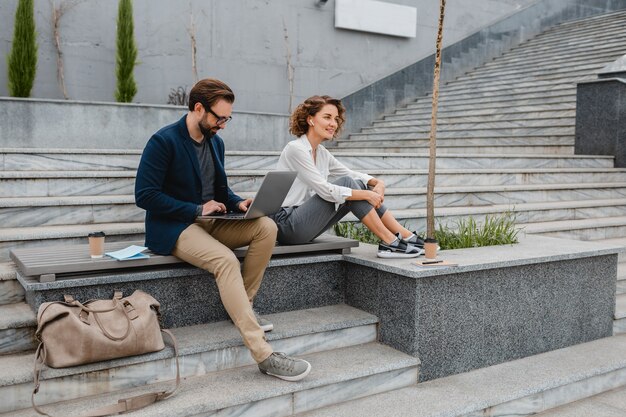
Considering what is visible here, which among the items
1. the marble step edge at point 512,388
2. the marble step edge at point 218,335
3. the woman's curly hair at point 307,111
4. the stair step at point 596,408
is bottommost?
the stair step at point 596,408

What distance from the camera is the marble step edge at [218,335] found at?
9.68 feet

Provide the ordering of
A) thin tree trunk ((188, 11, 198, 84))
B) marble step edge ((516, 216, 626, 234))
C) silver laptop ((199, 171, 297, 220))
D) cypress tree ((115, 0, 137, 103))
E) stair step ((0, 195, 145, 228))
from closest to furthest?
silver laptop ((199, 171, 297, 220))
stair step ((0, 195, 145, 228))
marble step edge ((516, 216, 626, 234))
cypress tree ((115, 0, 137, 103))
thin tree trunk ((188, 11, 198, 84))

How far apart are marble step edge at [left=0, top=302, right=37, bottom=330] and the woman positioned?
1.56 metres

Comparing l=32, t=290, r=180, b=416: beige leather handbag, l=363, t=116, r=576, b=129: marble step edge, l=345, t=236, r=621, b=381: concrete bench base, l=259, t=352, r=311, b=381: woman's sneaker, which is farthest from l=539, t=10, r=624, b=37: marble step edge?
l=32, t=290, r=180, b=416: beige leather handbag

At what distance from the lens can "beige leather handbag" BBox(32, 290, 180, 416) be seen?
2.90 meters

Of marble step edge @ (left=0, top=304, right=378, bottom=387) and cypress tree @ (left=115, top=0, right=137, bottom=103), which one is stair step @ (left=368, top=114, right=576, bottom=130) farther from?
marble step edge @ (left=0, top=304, right=378, bottom=387)

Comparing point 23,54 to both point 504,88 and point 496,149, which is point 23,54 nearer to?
point 496,149

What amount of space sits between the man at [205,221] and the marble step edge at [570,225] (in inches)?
128

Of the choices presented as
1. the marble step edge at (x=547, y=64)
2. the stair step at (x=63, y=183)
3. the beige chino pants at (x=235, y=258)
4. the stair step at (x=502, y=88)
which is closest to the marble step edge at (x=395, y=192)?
the stair step at (x=63, y=183)

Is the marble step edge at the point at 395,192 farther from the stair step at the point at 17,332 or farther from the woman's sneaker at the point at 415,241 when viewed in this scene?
the woman's sneaker at the point at 415,241

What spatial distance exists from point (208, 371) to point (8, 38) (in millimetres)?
7118

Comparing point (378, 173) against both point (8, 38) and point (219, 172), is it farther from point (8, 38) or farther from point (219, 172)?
point (8, 38)

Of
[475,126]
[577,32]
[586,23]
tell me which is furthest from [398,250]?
[586,23]

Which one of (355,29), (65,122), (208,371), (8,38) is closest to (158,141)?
(208,371)
